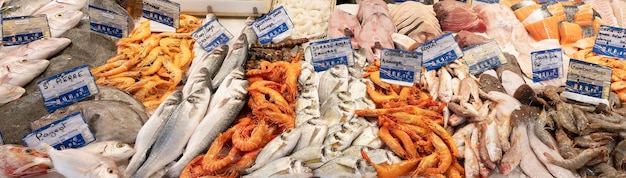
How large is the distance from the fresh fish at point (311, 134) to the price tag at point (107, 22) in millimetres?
1903

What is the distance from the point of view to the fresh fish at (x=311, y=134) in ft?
8.29

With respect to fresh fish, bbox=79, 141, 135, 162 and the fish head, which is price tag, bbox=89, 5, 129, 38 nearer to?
the fish head

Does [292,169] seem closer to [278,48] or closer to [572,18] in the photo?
[278,48]

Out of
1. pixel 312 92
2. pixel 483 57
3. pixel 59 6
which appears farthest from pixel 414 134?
pixel 59 6

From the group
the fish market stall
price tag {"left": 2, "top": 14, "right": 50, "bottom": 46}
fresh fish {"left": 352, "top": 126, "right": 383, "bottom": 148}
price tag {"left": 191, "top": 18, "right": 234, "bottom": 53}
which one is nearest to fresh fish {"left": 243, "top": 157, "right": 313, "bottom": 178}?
the fish market stall

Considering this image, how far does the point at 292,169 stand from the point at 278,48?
4.71ft

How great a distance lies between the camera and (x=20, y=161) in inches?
92.7

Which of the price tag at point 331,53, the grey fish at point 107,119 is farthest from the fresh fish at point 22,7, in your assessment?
the price tag at point 331,53

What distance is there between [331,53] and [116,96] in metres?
1.45

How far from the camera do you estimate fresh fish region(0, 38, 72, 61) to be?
10.6ft

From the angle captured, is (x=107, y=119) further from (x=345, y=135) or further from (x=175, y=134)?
(x=345, y=135)

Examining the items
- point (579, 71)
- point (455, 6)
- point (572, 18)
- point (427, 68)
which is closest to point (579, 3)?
point (572, 18)

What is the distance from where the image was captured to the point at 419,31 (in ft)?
12.1

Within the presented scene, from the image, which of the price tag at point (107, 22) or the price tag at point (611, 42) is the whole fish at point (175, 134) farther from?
the price tag at point (611, 42)
